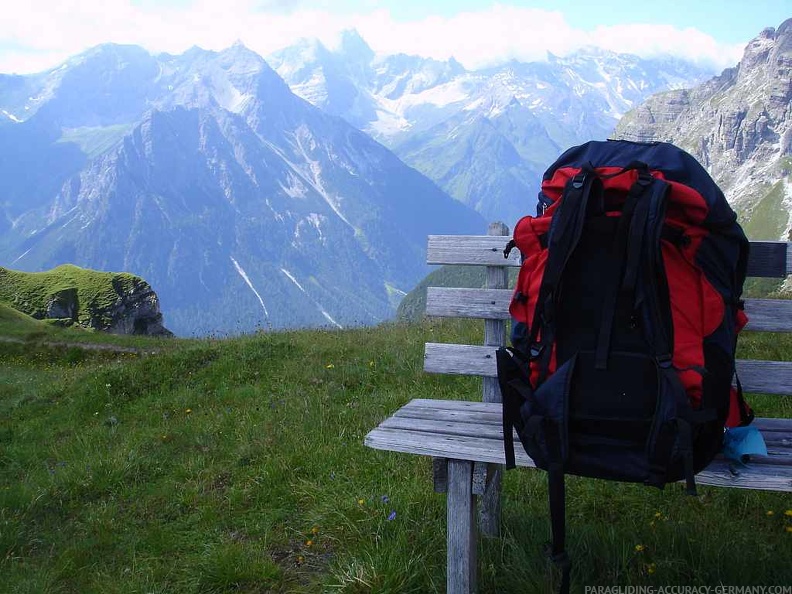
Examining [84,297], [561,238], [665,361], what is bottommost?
[84,297]

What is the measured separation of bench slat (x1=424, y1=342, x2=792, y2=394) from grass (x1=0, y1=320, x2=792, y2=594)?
80 centimetres

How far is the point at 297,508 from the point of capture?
4.54 meters

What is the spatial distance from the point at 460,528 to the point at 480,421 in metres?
0.58

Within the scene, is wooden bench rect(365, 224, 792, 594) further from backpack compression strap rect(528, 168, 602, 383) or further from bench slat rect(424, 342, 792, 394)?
backpack compression strap rect(528, 168, 602, 383)

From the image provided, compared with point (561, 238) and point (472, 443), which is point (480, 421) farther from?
point (561, 238)

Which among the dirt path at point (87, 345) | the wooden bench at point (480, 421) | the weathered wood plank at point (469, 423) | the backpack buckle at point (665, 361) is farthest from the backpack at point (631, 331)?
the dirt path at point (87, 345)

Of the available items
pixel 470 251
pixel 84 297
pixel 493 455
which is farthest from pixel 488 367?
pixel 84 297

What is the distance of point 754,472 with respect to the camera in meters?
2.75

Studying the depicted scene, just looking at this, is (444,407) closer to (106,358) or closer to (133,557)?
(133,557)

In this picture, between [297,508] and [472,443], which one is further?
[297,508]

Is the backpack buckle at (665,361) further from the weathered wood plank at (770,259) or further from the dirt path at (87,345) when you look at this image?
the dirt path at (87,345)

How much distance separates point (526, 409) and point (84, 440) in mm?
5202

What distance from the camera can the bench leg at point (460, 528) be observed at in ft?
10.4

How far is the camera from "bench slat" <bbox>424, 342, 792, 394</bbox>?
3.58 m
